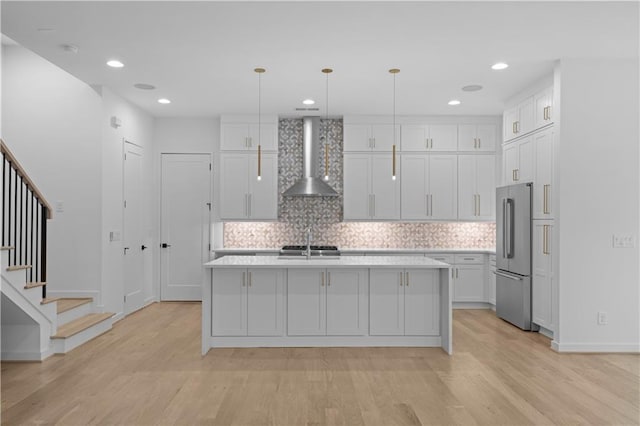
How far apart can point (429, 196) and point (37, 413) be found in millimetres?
5789

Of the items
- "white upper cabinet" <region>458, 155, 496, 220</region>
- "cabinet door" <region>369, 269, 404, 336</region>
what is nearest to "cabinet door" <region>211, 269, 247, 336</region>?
"cabinet door" <region>369, 269, 404, 336</region>

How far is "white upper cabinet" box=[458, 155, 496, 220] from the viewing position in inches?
291

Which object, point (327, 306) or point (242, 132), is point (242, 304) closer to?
point (327, 306)

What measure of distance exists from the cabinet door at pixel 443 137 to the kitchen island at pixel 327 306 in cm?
306

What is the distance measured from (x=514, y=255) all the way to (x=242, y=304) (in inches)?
135

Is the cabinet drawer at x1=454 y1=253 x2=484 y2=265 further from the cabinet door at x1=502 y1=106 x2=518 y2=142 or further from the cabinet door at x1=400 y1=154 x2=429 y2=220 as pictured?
the cabinet door at x1=502 y1=106 x2=518 y2=142

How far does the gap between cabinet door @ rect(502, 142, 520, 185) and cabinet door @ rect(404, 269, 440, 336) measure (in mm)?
2171

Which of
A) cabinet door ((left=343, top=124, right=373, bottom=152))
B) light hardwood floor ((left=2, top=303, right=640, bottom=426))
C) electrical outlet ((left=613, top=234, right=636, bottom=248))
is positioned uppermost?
cabinet door ((left=343, top=124, right=373, bottom=152))

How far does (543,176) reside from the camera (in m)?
5.33

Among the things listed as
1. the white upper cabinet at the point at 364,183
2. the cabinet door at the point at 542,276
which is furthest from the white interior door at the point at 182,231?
the cabinet door at the point at 542,276

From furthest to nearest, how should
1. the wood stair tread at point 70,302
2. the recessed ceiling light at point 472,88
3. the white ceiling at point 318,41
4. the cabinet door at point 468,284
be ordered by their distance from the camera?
the cabinet door at point 468,284, the recessed ceiling light at point 472,88, the wood stair tread at point 70,302, the white ceiling at point 318,41

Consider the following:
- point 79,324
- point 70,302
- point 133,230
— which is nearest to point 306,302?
point 79,324

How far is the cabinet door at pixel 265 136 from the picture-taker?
24.3ft

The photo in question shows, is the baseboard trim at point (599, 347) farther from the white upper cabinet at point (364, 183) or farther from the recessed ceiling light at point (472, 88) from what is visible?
the white upper cabinet at point (364, 183)
